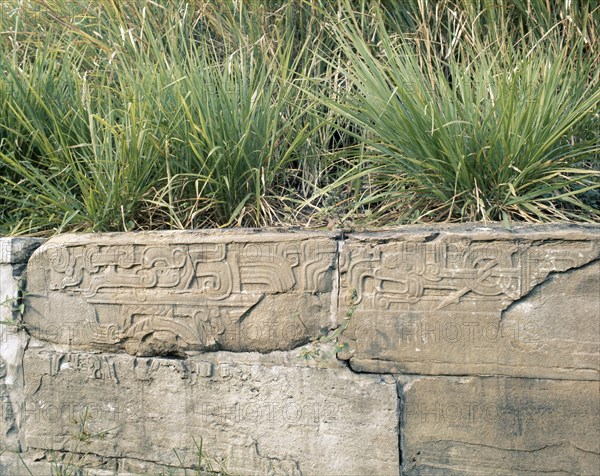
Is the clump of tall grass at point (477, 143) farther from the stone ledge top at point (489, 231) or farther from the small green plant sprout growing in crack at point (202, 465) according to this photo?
the small green plant sprout growing in crack at point (202, 465)

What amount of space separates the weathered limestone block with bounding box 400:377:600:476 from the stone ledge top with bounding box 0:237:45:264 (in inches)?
68.2

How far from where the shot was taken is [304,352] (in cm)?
248

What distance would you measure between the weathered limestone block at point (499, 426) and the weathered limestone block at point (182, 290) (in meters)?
0.51

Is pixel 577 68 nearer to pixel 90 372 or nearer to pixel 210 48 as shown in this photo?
pixel 210 48

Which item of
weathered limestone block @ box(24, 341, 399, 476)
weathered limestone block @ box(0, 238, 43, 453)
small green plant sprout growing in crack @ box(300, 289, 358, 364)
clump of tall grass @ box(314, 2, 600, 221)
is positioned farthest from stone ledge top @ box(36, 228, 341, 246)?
weathered limestone block @ box(24, 341, 399, 476)

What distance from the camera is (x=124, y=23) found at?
388cm

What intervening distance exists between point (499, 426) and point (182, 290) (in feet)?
4.36

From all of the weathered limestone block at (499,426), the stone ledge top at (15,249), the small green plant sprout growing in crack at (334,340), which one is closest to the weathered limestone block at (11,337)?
the stone ledge top at (15,249)

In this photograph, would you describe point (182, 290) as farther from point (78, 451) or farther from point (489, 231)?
point (489, 231)

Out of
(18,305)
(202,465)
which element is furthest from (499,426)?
(18,305)

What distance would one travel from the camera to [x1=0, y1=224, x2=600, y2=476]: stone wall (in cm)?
232

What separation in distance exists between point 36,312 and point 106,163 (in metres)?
0.73

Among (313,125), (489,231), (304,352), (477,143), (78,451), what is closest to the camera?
(489,231)

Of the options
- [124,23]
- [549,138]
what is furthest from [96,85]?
[549,138]
